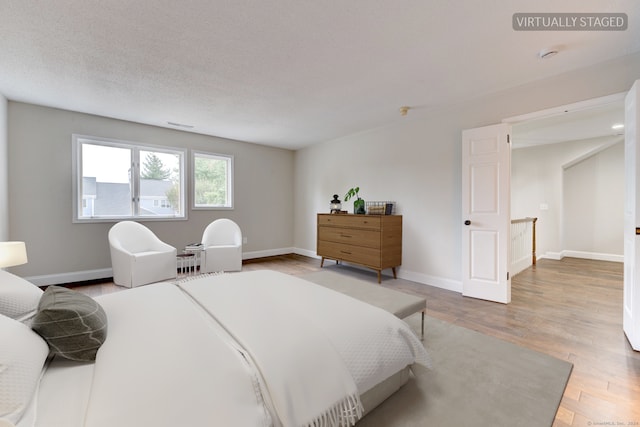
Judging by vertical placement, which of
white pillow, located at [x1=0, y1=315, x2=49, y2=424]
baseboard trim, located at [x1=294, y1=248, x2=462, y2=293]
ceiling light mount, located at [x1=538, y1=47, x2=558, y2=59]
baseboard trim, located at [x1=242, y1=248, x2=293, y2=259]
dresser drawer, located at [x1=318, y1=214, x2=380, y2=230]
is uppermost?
ceiling light mount, located at [x1=538, y1=47, x2=558, y2=59]

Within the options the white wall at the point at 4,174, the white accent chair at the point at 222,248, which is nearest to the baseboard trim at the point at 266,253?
the white accent chair at the point at 222,248

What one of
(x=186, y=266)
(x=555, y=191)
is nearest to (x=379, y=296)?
(x=186, y=266)

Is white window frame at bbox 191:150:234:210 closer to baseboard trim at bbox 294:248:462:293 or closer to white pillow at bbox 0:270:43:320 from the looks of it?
baseboard trim at bbox 294:248:462:293

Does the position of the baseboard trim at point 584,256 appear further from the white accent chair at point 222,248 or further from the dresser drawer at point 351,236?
the white accent chair at point 222,248

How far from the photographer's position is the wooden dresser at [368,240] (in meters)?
4.00

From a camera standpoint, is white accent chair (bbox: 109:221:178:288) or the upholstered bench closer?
the upholstered bench

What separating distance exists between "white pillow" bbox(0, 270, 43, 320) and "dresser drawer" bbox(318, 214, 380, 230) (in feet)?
11.5

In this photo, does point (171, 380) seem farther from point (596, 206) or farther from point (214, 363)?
point (596, 206)

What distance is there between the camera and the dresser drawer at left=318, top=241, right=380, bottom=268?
406 centimetres

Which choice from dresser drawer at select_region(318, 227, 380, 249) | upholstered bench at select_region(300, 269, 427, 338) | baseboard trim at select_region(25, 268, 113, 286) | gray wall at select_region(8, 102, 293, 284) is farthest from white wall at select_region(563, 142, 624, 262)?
baseboard trim at select_region(25, 268, 113, 286)

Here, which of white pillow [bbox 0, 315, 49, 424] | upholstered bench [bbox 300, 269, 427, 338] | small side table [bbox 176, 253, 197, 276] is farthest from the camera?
small side table [bbox 176, 253, 197, 276]

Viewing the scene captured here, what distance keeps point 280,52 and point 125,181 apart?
11.9ft

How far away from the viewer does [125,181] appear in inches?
173

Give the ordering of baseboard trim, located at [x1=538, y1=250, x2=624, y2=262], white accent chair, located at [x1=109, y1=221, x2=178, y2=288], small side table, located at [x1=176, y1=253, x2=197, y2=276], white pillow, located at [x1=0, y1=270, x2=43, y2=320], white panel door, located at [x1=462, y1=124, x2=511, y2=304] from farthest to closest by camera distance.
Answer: baseboard trim, located at [x1=538, y1=250, x2=624, y2=262], small side table, located at [x1=176, y1=253, x2=197, y2=276], white accent chair, located at [x1=109, y1=221, x2=178, y2=288], white panel door, located at [x1=462, y1=124, x2=511, y2=304], white pillow, located at [x1=0, y1=270, x2=43, y2=320]
